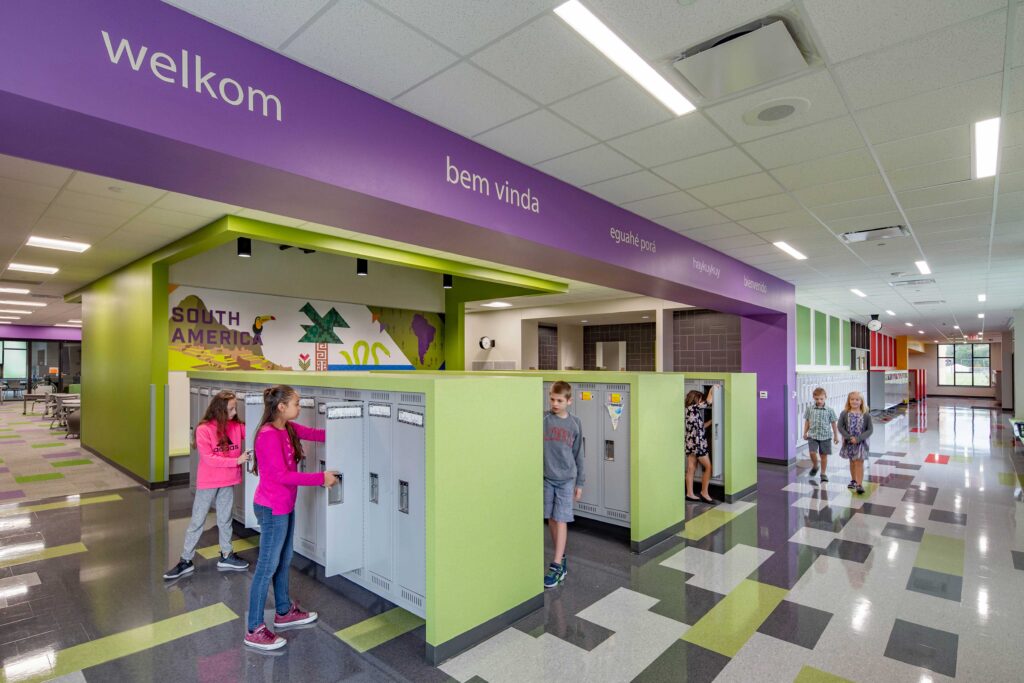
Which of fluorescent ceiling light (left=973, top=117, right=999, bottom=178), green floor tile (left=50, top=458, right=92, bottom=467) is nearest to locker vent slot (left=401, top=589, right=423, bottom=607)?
fluorescent ceiling light (left=973, top=117, right=999, bottom=178)

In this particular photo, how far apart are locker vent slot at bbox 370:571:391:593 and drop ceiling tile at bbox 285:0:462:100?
122 inches

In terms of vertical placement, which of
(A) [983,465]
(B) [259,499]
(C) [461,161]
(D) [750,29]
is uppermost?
(D) [750,29]

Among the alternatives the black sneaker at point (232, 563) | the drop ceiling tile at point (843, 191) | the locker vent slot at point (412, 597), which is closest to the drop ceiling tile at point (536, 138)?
the drop ceiling tile at point (843, 191)

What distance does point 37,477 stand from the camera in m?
7.57

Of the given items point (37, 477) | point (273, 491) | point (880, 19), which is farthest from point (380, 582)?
point (37, 477)

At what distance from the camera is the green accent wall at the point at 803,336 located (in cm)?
1097

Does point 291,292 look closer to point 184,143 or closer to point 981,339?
point 184,143

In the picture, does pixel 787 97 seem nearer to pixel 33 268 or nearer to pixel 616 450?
pixel 616 450

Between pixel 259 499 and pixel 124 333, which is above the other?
pixel 124 333

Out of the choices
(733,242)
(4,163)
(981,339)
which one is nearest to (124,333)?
(4,163)

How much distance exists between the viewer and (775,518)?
19.0 ft

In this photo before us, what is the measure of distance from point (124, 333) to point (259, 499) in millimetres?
6692

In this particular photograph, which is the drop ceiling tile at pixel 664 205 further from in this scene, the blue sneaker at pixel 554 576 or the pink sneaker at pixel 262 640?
the pink sneaker at pixel 262 640

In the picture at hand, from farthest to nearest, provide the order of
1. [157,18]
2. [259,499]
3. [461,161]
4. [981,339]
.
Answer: [981,339], [461,161], [259,499], [157,18]
